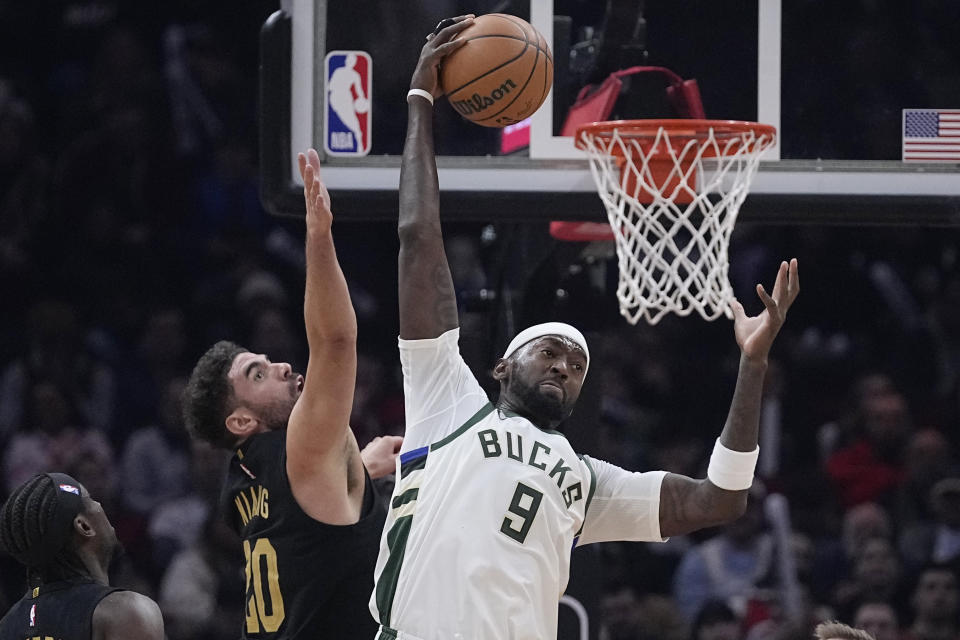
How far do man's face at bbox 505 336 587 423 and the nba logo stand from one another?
1.49 m

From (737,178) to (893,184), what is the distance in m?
0.62

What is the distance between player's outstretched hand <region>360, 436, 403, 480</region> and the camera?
14.9 ft

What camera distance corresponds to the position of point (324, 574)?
3828mm

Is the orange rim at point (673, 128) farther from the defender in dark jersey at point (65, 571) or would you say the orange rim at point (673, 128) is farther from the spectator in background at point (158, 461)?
the spectator in background at point (158, 461)

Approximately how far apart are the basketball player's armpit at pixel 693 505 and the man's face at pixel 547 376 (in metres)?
0.38

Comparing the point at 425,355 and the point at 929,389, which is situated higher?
the point at 425,355

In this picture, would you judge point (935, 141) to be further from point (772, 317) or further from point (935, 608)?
point (935, 608)

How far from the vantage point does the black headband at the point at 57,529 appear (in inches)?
131

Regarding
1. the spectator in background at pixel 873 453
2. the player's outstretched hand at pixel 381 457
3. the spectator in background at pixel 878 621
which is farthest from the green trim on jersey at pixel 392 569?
the spectator in background at pixel 873 453

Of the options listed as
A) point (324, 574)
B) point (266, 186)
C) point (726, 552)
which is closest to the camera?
point (324, 574)

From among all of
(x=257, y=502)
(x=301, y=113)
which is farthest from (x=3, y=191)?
(x=257, y=502)

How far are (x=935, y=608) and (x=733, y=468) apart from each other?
4.13 m

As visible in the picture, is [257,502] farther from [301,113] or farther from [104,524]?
[301,113]

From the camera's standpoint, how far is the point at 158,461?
782 cm
